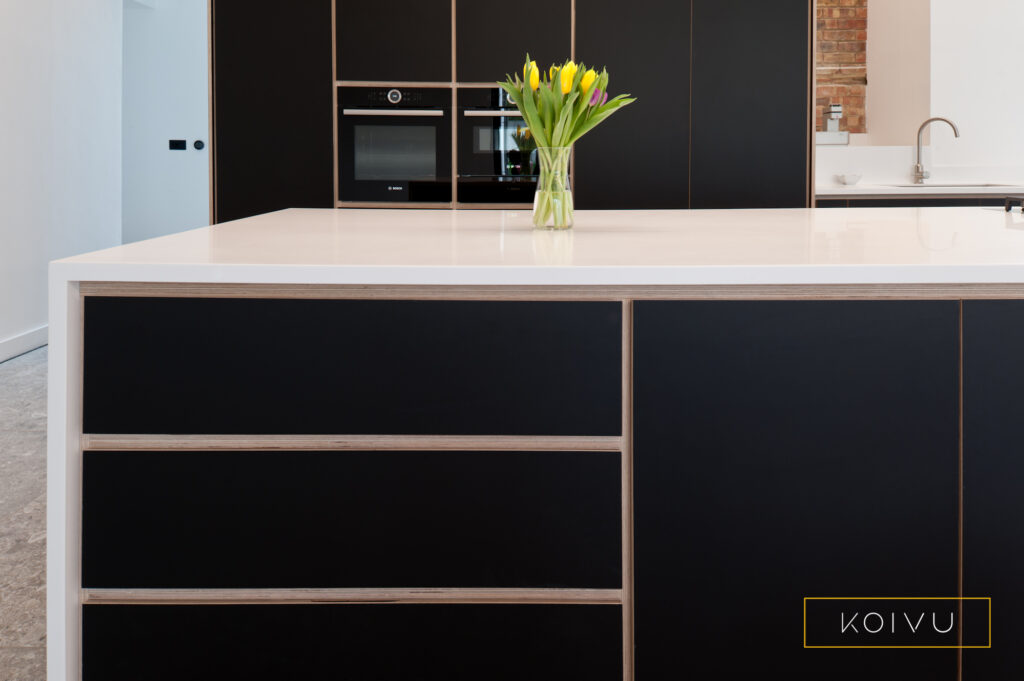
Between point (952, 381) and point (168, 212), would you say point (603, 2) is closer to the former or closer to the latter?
point (952, 381)

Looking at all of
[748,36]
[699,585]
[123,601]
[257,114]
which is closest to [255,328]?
[123,601]

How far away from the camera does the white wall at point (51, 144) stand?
4.70 meters

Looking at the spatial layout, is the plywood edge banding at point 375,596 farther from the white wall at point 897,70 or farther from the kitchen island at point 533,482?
the white wall at point 897,70

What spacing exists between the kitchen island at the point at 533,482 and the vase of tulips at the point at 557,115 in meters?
0.67

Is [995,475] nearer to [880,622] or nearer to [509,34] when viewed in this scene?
[880,622]

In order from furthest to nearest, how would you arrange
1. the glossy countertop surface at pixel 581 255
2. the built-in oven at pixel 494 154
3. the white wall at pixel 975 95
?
the white wall at pixel 975 95, the built-in oven at pixel 494 154, the glossy countertop surface at pixel 581 255

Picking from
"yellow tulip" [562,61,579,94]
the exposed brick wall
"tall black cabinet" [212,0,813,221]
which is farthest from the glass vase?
the exposed brick wall

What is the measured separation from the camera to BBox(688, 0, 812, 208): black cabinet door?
4.18 meters

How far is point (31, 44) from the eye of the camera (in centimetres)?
488

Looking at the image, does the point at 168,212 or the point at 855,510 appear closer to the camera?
the point at 855,510

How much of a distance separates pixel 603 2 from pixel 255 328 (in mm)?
3342

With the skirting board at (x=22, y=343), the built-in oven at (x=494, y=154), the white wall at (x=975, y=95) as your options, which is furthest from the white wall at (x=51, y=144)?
the white wall at (x=975, y=95)

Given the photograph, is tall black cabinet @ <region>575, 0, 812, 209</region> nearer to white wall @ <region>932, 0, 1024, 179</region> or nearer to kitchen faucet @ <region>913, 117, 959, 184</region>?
kitchen faucet @ <region>913, 117, 959, 184</region>

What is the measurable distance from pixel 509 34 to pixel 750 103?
1.17 metres
